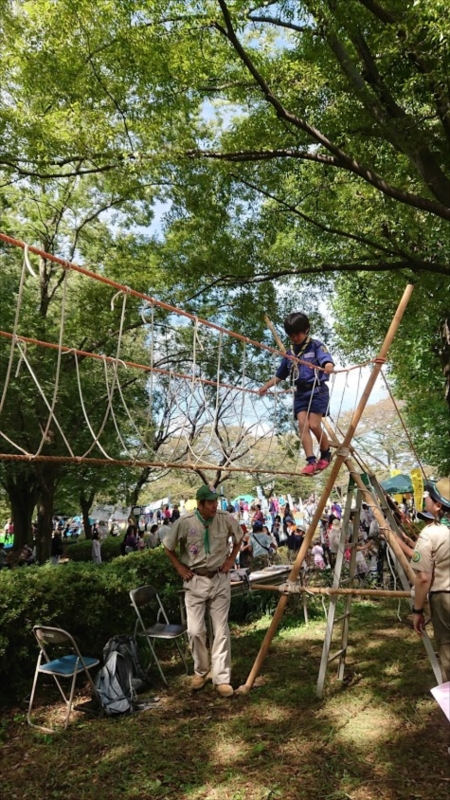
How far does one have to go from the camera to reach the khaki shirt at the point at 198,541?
156 inches

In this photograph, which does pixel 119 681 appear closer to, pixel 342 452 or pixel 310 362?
pixel 342 452

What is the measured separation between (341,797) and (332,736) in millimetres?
665

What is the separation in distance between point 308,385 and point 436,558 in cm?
159

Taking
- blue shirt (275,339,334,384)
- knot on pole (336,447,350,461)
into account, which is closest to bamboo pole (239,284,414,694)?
knot on pole (336,447,350,461)

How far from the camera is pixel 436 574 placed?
308cm

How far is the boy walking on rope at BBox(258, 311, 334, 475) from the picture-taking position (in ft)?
13.1

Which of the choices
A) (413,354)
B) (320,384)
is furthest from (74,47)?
(413,354)

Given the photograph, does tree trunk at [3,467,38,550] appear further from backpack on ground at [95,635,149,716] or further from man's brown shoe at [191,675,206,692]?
man's brown shoe at [191,675,206,692]

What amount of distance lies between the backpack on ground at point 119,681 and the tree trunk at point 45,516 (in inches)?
309

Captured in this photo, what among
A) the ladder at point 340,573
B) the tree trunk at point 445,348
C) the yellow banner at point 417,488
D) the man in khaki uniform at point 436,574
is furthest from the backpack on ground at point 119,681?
the yellow banner at point 417,488

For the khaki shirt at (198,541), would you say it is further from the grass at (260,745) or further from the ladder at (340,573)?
the grass at (260,745)

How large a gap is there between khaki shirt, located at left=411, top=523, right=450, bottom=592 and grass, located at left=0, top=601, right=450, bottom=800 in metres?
0.91

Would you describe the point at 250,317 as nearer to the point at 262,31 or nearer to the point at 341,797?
the point at 262,31

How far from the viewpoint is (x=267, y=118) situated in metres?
6.22
